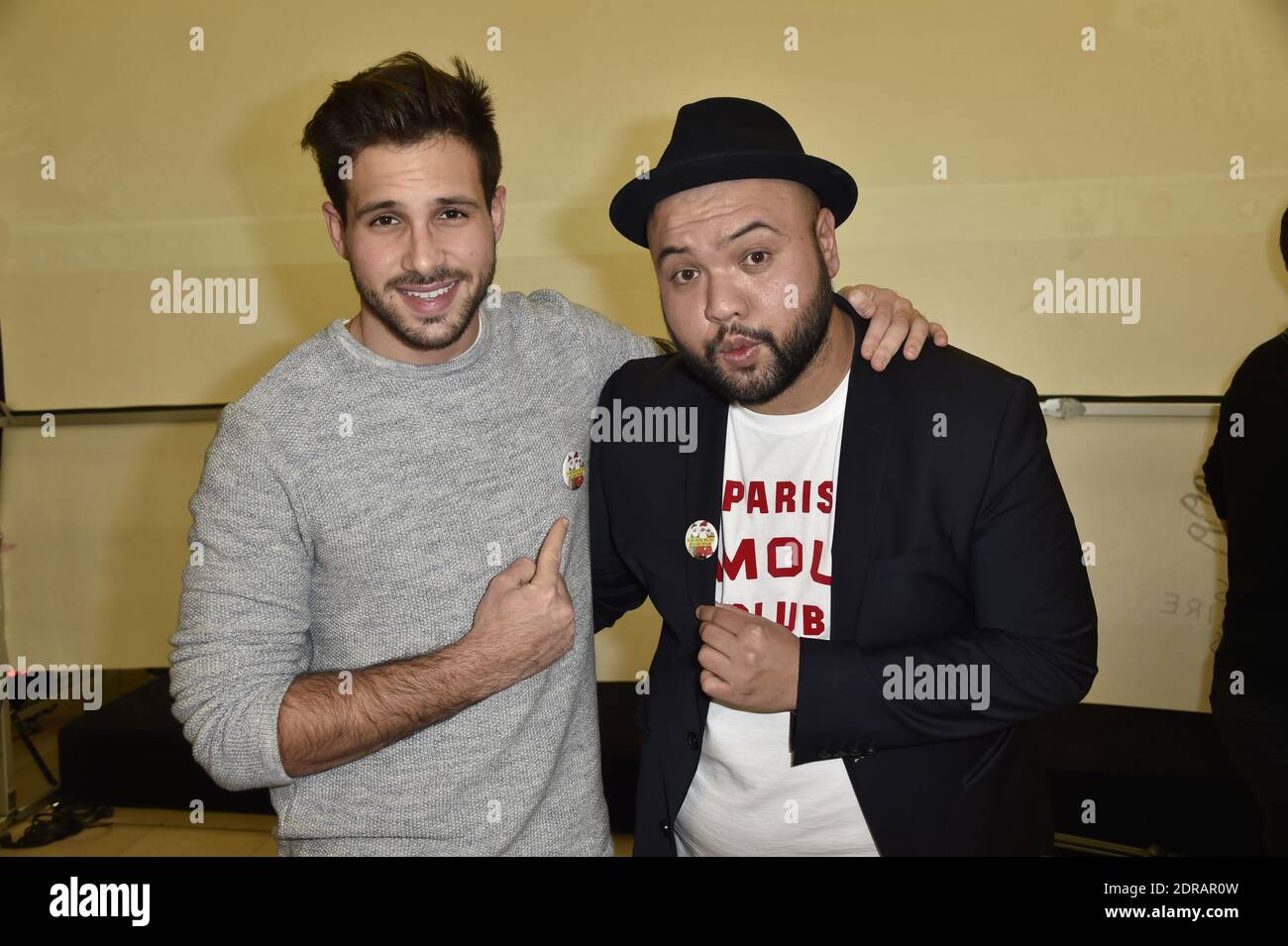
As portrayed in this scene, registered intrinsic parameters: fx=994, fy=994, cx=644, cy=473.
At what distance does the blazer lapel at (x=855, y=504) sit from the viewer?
1.56 m

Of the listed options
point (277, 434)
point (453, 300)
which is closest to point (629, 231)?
point (453, 300)

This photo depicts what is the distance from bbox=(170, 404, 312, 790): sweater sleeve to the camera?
4.69 ft

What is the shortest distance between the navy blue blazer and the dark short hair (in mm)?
673

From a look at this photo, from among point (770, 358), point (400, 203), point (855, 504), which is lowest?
point (855, 504)

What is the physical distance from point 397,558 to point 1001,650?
924mm

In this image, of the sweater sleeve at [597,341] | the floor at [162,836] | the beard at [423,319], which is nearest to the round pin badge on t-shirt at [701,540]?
the sweater sleeve at [597,341]

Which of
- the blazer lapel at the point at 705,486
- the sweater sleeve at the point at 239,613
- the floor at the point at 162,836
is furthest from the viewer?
the floor at the point at 162,836

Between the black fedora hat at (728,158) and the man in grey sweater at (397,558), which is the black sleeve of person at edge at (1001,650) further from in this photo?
the black fedora hat at (728,158)

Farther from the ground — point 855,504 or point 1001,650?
point 855,504

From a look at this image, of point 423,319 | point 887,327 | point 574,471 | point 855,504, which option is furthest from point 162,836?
point 887,327

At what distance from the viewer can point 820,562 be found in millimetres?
1604

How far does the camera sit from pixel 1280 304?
3.40 m

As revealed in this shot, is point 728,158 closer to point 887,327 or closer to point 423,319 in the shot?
point 887,327

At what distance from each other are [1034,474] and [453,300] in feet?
3.10
